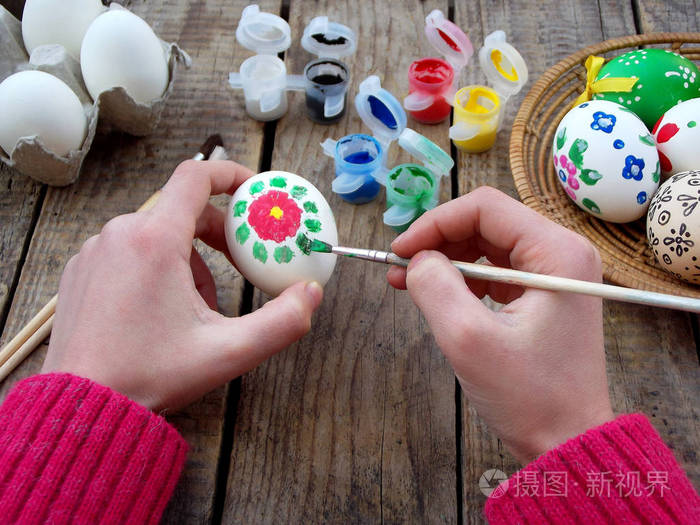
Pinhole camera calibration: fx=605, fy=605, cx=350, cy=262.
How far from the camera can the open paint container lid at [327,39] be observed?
42.4 inches

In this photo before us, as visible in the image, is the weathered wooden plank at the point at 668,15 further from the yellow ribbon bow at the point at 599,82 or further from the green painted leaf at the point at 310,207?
the green painted leaf at the point at 310,207

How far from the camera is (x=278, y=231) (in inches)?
29.7

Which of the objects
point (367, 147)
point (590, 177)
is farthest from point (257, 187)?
point (590, 177)

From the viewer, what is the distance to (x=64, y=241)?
947 millimetres

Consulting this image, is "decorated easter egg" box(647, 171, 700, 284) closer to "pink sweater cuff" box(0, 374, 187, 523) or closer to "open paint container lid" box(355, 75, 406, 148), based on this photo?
"open paint container lid" box(355, 75, 406, 148)

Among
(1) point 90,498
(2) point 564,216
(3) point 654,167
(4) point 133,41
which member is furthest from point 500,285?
(4) point 133,41

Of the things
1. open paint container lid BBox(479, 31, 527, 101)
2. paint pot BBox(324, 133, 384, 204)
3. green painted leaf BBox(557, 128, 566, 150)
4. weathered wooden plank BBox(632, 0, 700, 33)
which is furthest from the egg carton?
weathered wooden plank BBox(632, 0, 700, 33)

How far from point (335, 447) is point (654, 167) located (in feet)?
2.02

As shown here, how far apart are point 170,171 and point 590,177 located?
0.67m

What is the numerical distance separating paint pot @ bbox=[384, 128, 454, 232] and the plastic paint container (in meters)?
0.16

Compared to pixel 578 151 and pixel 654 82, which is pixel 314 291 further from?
pixel 654 82

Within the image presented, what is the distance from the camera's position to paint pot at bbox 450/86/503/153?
38.5 inches

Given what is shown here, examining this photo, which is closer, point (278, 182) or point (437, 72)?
point (278, 182)

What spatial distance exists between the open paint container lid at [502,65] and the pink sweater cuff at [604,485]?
62cm
